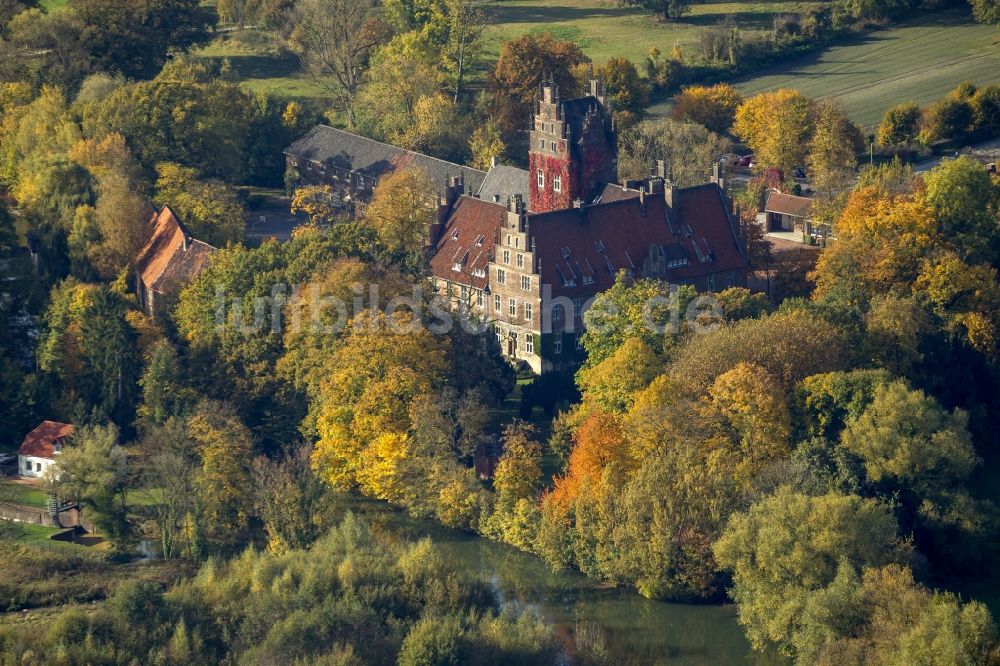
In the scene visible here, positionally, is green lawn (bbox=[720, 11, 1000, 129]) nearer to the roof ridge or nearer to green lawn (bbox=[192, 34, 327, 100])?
the roof ridge

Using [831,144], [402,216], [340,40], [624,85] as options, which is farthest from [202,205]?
[340,40]

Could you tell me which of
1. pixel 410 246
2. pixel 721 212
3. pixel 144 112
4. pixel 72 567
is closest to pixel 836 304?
pixel 721 212

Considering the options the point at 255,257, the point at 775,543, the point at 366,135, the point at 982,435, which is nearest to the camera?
the point at 775,543

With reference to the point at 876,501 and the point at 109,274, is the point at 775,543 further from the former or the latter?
the point at 109,274

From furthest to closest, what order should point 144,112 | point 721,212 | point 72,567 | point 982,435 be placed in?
point 144,112, point 721,212, point 982,435, point 72,567

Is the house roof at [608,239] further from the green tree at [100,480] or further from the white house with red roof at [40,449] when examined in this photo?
the green tree at [100,480]
